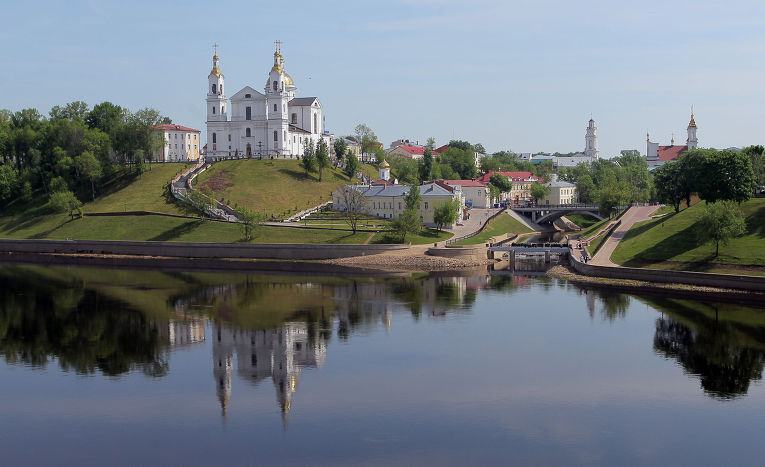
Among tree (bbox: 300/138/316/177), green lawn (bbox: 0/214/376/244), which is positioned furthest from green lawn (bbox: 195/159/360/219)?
green lawn (bbox: 0/214/376/244)

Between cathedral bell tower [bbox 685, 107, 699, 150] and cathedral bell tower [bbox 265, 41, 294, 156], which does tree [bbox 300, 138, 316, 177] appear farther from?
cathedral bell tower [bbox 685, 107, 699, 150]

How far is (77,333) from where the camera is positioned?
1898 inches

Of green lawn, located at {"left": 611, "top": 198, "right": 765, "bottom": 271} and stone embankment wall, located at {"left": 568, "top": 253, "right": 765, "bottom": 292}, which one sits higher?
green lawn, located at {"left": 611, "top": 198, "right": 765, "bottom": 271}

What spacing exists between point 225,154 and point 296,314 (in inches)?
2773

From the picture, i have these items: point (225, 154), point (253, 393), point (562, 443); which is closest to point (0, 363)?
point (253, 393)

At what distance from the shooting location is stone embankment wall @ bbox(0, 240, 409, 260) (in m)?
79.1

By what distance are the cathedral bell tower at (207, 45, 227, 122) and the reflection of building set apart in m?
73.8

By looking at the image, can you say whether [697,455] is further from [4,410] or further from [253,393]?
[4,410]

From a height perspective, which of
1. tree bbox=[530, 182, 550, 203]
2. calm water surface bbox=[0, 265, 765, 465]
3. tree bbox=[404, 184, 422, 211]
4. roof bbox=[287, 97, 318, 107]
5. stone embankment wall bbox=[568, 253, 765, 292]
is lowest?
calm water surface bbox=[0, 265, 765, 465]

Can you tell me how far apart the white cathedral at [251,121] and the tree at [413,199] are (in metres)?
27.6

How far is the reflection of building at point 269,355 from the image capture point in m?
37.6

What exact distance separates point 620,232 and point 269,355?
169 ft

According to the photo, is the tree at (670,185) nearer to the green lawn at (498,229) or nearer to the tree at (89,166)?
the green lawn at (498,229)

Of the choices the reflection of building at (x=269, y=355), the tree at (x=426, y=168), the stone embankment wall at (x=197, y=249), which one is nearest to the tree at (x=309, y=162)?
the tree at (x=426, y=168)
